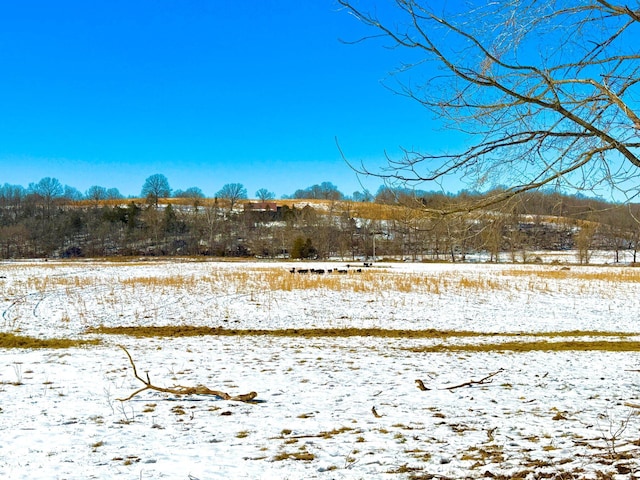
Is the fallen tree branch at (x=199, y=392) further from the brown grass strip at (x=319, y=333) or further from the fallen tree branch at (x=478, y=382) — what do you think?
the brown grass strip at (x=319, y=333)

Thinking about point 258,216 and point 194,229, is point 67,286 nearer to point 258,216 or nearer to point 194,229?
point 194,229

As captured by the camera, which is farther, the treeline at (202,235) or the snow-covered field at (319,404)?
the treeline at (202,235)

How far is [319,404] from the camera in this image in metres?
6.05

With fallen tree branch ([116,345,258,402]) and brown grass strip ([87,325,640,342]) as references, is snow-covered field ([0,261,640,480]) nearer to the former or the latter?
fallen tree branch ([116,345,258,402])

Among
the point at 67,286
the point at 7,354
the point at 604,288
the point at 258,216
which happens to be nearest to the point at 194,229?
the point at 258,216

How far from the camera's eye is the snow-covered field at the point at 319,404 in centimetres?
396

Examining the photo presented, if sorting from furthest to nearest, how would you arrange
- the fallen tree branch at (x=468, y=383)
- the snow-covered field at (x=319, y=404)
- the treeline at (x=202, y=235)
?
1. the treeline at (x=202, y=235)
2. the fallen tree branch at (x=468, y=383)
3. the snow-covered field at (x=319, y=404)

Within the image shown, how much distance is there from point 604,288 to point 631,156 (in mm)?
23609

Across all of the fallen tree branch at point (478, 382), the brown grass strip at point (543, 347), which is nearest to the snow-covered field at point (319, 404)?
the fallen tree branch at point (478, 382)

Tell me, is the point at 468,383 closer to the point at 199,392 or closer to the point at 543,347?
the point at 199,392

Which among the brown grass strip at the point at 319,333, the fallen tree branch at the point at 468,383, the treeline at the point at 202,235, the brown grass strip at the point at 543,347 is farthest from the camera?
the treeline at the point at 202,235

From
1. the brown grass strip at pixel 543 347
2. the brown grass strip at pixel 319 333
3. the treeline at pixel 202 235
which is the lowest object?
the brown grass strip at pixel 319 333

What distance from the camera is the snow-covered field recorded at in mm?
3965

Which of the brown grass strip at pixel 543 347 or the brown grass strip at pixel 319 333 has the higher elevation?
the brown grass strip at pixel 543 347
